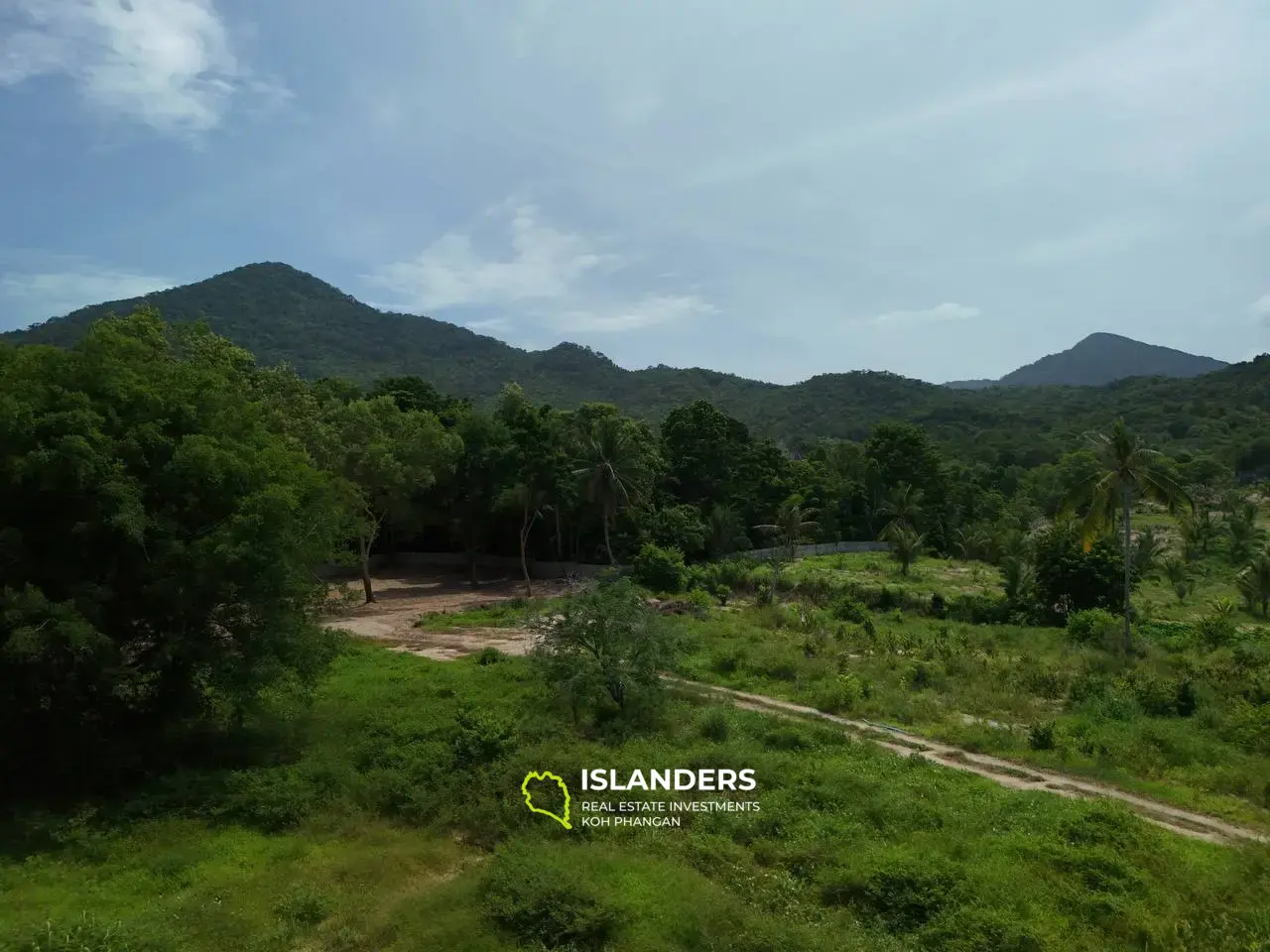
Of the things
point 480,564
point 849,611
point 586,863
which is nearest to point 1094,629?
point 849,611

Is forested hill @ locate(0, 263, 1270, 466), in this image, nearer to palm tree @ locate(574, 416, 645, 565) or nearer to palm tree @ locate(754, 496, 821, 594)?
palm tree @ locate(754, 496, 821, 594)

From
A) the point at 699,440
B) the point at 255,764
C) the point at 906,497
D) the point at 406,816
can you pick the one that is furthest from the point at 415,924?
the point at 906,497

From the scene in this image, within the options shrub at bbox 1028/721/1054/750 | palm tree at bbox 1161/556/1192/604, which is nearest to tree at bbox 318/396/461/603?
shrub at bbox 1028/721/1054/750

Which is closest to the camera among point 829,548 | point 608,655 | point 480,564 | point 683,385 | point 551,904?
point 551,904

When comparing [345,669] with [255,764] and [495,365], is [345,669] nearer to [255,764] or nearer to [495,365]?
[255,764]

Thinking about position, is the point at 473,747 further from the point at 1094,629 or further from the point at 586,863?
the point at 1094,629

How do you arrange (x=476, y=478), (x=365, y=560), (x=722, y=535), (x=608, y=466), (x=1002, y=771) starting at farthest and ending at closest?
(x=722, y=535), (x=476, y=478), (x=608, y=466), (x=365, y=560), (x=1002, y=771)
